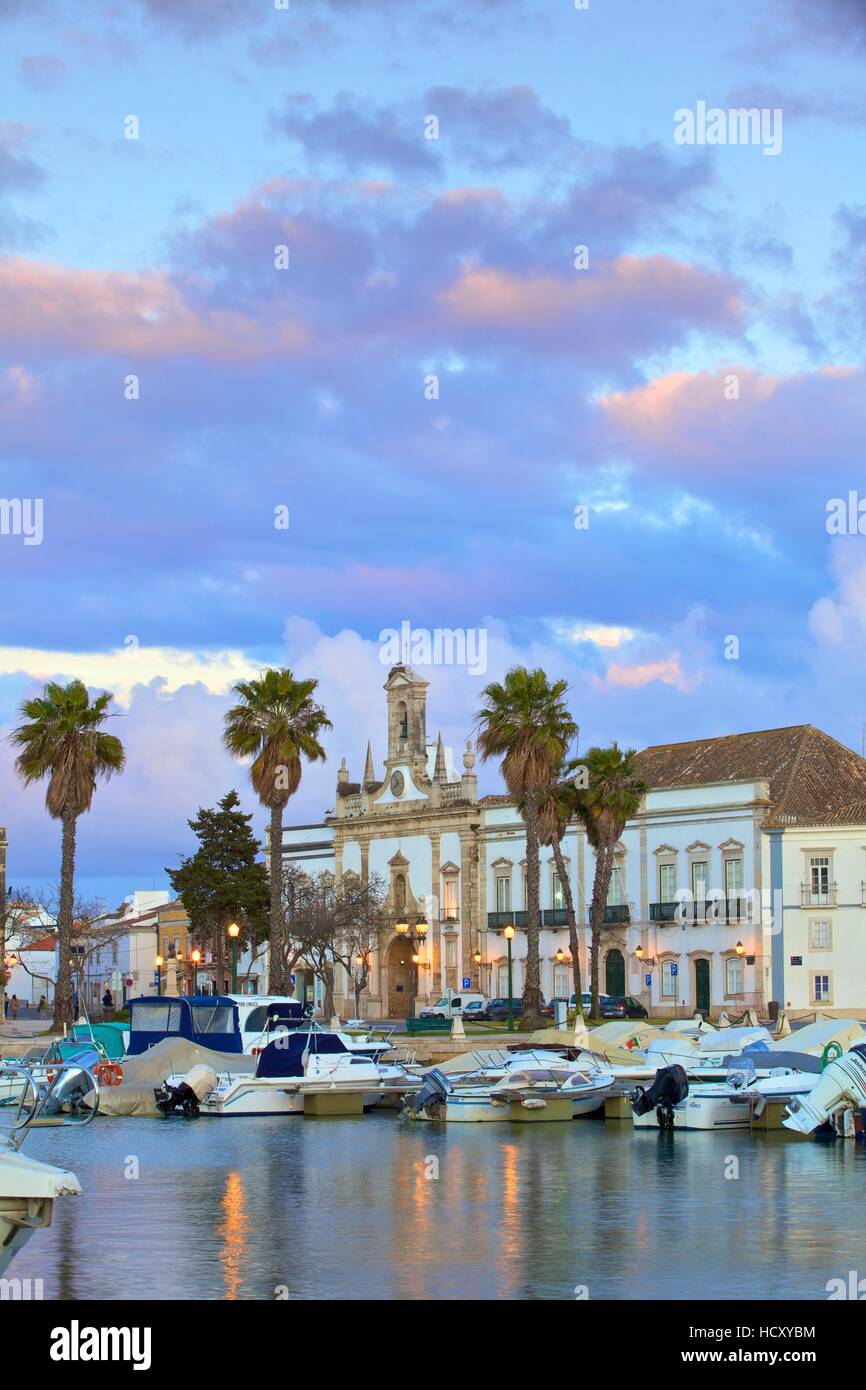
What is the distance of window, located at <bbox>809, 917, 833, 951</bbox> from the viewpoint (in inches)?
2908

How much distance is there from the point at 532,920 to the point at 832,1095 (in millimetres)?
29726

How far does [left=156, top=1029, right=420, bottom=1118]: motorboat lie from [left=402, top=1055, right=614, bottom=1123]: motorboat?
1.89 meters

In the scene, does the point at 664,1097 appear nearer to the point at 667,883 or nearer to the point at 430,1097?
the point at 430,1097

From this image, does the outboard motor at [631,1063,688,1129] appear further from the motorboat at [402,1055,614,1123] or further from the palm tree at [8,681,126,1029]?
the palm tree at [8,681,126,1029]

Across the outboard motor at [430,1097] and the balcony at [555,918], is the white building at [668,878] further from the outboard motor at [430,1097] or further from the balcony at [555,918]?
the outboard motor at [430,1097]

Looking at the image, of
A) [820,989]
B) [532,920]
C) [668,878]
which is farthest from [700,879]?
[532,920]

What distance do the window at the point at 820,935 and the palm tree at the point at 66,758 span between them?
27807 millimetres

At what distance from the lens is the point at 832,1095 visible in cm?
3516

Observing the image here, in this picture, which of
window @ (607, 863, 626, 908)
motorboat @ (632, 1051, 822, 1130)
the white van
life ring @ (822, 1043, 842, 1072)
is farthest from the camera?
window @ (607, 863, 626, 908)

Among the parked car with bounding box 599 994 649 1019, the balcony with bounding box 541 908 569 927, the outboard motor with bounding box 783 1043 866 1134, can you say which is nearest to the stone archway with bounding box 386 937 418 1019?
the balcony with bounding box 541 908 569 927

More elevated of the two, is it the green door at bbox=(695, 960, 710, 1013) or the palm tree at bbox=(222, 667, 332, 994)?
the palm tree at bbox=(222, 667, 332, 994)

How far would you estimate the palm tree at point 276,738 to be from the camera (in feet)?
203
